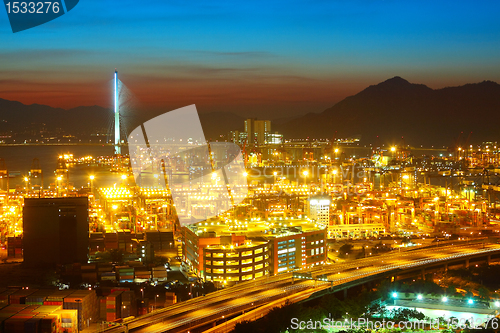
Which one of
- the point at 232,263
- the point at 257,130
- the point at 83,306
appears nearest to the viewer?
the point at 83,306

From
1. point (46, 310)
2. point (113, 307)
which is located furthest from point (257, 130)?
point (46, 310)

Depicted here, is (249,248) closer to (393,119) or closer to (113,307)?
(113,307)

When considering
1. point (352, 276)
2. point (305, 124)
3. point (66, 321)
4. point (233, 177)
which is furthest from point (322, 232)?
point (305, 124)

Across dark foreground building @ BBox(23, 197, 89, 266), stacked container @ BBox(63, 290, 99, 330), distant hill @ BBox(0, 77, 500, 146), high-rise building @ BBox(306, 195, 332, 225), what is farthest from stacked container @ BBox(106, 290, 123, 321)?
distant hill @ BBox(0, 77, 500, 146)

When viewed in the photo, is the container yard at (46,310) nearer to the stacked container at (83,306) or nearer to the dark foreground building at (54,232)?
the stacked container at (83,306)

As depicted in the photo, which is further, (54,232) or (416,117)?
(416,117)

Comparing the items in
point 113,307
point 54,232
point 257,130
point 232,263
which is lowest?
point 113,307
